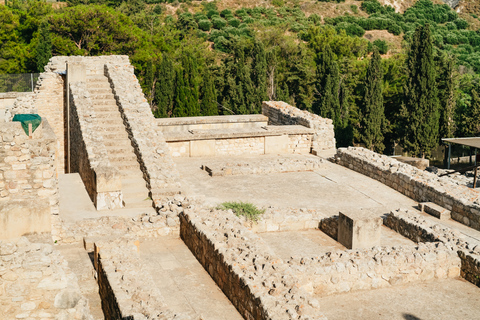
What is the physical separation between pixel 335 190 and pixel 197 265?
558cm

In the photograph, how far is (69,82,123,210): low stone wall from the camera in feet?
40.4

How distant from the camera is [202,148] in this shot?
17750 millimetres

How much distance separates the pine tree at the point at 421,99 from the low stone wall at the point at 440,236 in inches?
636

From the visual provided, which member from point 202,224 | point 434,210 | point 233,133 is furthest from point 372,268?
point 233,133

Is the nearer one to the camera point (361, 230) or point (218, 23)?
point (361, 230)

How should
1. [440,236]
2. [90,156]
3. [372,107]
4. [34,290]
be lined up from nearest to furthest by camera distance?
1. [34,290]
2. [440,236]
3. [90,156]
4. [372,107]

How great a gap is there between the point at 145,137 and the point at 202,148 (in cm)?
325

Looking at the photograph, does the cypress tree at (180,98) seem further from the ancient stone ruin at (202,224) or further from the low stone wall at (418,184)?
the low stone wall at (418,184)

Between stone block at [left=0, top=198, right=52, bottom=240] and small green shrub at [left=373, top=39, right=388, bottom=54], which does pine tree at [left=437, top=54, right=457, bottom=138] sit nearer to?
stone block at [left=0, top=198, right=52, bottom=240]

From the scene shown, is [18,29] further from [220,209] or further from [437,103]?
[220,209]

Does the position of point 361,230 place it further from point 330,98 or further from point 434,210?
point 330,98

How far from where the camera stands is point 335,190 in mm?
14773

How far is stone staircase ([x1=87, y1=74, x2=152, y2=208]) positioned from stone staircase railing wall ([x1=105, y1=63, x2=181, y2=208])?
0.16 m

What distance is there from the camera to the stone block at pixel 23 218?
23.7 ft
